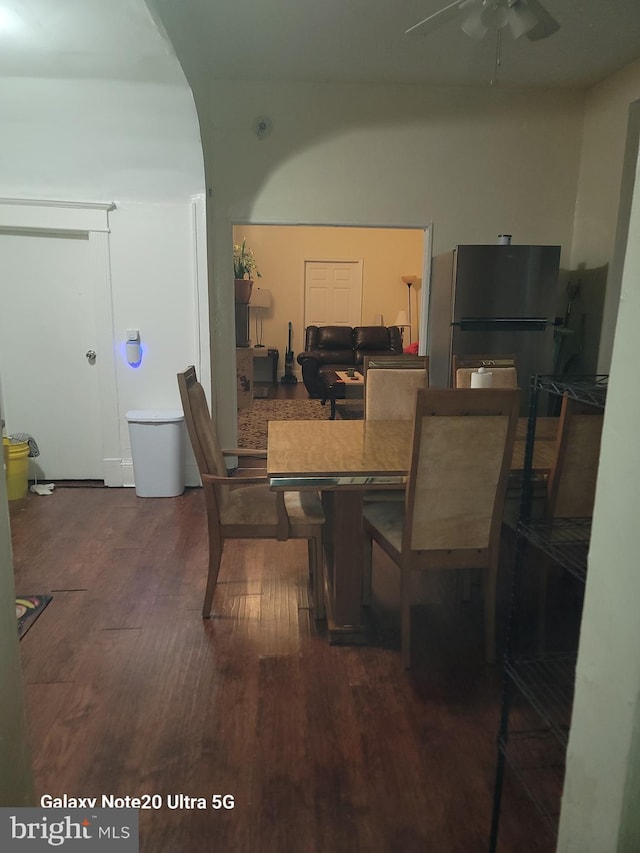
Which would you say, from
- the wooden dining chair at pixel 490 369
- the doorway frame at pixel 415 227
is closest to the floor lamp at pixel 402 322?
the doorway frame at pixel 415 227

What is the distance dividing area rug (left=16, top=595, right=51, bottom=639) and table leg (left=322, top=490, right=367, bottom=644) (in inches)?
50.5

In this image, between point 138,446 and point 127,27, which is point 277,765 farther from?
point 127,27

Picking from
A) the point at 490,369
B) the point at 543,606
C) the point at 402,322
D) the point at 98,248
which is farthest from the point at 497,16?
the point at 402,322

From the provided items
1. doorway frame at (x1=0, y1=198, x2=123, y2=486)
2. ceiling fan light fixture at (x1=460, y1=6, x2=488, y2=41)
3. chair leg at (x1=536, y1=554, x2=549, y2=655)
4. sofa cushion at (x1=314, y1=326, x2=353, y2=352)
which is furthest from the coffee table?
chair leg at (x1=536, y1=554, x2=549, y2=655)

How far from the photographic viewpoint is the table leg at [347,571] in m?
2.13

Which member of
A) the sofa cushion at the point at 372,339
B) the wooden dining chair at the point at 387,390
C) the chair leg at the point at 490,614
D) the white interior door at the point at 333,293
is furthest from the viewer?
the white interior door at the point at 333,293

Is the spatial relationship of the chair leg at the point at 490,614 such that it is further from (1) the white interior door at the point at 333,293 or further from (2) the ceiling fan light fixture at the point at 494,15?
(1) the white interior door at the point at 333,293

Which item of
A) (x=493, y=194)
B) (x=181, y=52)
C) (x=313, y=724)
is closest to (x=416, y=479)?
(x=313, y=724)

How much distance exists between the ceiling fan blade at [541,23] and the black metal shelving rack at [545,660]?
207cm

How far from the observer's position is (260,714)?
5.85 feet

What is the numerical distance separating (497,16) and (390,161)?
1.71 meters

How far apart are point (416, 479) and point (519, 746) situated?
889mm

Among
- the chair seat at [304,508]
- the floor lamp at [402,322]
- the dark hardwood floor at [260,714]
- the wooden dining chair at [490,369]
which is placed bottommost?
the dark hardwood floor at [260,714]

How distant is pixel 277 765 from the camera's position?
5.20 ft
